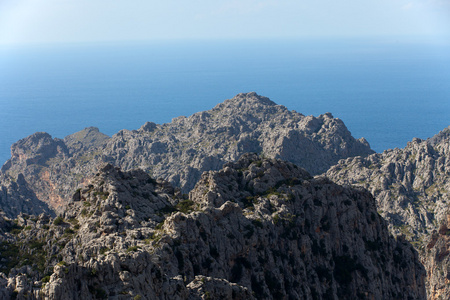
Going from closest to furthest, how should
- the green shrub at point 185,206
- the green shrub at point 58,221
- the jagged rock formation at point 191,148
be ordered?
the green shrub at point 58,221 < the green shrub at point 185,206 < the jagged rock formation at point 191,148

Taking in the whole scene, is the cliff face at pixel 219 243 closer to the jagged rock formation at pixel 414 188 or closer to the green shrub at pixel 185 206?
the green shrub at pixel 185 206

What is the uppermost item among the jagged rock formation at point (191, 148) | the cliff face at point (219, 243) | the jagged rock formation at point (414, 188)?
the jagged rock formation at point (191, 148)

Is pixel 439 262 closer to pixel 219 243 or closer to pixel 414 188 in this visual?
pixel 414 188

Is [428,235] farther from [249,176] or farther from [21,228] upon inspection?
[21,228]

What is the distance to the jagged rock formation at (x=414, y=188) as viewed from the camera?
95.8 m

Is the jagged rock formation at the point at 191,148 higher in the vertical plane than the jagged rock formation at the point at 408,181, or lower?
higher

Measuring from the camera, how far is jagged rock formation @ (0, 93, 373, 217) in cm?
14112

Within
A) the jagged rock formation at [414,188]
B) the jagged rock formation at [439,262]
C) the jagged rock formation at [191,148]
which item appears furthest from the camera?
the jagged rock formation at [191,148]

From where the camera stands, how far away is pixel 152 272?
40.5 metres

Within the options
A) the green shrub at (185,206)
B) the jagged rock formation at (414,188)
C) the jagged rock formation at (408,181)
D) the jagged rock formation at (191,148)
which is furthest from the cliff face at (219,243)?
the jagged rock formation at (191,148)

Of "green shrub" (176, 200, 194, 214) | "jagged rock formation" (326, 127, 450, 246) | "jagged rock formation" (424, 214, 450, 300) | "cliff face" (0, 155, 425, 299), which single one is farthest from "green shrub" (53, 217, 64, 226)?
"jagged rock formation" (326, 127, 450, 246)

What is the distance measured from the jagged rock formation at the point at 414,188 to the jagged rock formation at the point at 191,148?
1571 cm

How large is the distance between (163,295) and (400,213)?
283ft

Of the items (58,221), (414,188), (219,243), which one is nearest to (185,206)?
(219,243)
